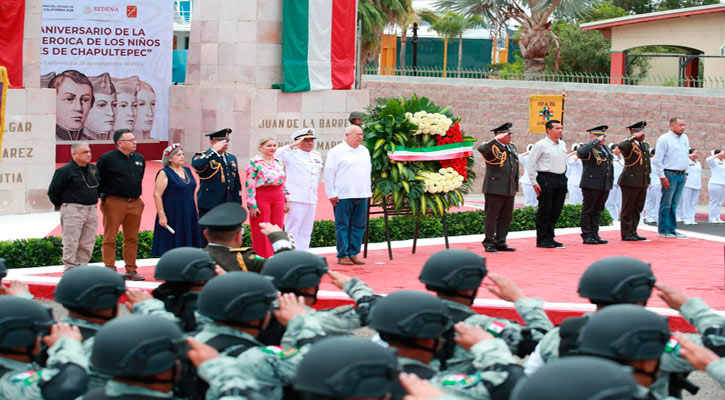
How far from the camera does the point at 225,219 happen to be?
6691 millimetres

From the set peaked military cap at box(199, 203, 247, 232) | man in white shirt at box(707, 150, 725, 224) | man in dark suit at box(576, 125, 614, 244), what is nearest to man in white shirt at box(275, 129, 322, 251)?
man in dark suit at box(576, 125, 614, 244)

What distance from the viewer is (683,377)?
454cm

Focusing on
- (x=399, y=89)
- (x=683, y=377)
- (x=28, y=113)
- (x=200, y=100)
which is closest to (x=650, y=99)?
(x=399, y=89)

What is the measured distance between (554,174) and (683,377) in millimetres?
9498

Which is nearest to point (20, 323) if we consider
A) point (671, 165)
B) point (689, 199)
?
point (671, 165)

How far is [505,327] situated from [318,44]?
16.3 metres

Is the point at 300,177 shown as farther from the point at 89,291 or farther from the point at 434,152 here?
the point at 89,291

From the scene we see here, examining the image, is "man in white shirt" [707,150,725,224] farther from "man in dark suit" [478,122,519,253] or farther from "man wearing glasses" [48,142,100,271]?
"man wearing glasses" [48,142,100,271]

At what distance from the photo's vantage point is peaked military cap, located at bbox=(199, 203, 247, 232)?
21.8ft

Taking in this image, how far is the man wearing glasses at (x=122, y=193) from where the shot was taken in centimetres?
1059

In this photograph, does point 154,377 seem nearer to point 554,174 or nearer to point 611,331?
point 611,331

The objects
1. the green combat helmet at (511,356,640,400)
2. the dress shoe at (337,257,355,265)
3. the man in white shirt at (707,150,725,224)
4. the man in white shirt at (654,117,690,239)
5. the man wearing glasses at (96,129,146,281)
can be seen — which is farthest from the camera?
the man in white shirt at (707,150,725,224)

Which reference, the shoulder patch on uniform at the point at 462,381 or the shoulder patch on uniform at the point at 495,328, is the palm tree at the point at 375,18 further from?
the shoulder patch on uniform at the point at 462,381

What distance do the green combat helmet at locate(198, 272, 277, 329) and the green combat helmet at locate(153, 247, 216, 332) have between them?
1002 millimetres
